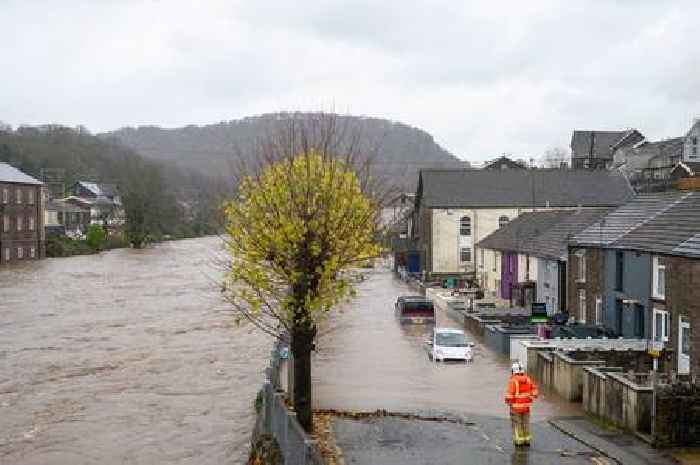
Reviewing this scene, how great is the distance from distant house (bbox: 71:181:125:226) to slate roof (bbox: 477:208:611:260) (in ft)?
253

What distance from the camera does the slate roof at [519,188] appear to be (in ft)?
210

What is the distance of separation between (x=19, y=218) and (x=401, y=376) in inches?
2540

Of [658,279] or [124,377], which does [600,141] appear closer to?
[658,279]

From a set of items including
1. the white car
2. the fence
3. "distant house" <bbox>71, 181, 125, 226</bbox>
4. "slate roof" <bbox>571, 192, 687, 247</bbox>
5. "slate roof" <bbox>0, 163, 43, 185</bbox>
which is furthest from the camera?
"distant house" <bbox>71, 181, 125, 226</bbox>

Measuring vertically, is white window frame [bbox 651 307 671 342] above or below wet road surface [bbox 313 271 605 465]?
above

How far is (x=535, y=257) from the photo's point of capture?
127ft

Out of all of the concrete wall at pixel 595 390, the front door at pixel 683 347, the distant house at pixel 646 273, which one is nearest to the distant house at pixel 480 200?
the distant house at pixel 646 273

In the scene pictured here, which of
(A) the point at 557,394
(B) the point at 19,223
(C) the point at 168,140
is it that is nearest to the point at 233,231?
(A) the point at 557,394

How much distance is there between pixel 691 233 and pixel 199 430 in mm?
13175

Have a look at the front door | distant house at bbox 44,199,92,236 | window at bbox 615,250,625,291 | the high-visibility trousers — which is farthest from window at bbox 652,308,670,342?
distant house at bbox 44,199,92,236

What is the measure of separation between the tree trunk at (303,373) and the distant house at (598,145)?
88922 mm

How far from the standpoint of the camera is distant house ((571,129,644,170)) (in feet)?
331

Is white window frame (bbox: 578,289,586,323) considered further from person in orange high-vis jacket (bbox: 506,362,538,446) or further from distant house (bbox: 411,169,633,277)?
distant house (bbox: 411,169,633,277)

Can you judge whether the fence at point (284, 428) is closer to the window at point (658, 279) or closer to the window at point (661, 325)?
the window at point (661, 325)
